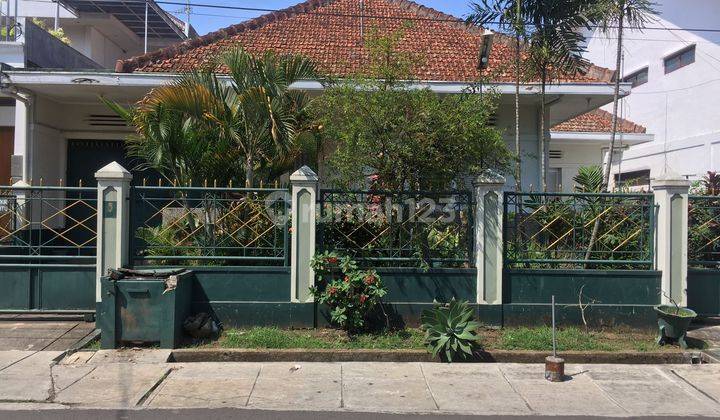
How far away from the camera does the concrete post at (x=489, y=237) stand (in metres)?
8.12

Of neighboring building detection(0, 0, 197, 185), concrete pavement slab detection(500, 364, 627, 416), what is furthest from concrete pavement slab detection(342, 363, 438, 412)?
neighboring building detection(0, 0, 197, 185)

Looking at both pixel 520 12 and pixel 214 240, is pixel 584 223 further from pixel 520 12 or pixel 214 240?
pixel 214 240

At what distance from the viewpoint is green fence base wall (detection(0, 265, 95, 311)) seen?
324 inches

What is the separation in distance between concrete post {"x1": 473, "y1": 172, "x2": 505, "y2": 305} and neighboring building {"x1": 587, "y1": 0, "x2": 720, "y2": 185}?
36.0 feet

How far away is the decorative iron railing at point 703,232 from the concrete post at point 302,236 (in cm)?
574

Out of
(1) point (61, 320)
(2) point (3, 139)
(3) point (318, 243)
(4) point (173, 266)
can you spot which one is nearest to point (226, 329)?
(4) point (173, 266)

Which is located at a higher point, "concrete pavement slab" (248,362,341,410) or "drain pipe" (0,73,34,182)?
"drain pipe" (0,73,34,182)

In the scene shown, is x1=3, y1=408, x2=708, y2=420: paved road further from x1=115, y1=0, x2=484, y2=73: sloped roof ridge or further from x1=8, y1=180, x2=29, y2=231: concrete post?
x1=115, y1=0, x2=484, y2=73: sloped roof ridge

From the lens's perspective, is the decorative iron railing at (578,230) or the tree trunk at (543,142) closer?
the decorative iron railing at (578,230)

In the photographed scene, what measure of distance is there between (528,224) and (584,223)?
2.80 feet

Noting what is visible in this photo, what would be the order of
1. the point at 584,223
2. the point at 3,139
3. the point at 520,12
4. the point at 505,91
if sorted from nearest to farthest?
1. the point at 584,223
2. the point at 520,12
3. the point at 505,91
4. the point at 3,139

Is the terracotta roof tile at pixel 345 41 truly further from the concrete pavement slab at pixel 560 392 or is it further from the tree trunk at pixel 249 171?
the concrete pavement slab at pixel 560 392

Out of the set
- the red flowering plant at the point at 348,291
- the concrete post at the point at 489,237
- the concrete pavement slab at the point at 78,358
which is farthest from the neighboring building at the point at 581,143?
the concrete pavement slab at the point at 78,358

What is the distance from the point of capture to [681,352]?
7.49 metres
